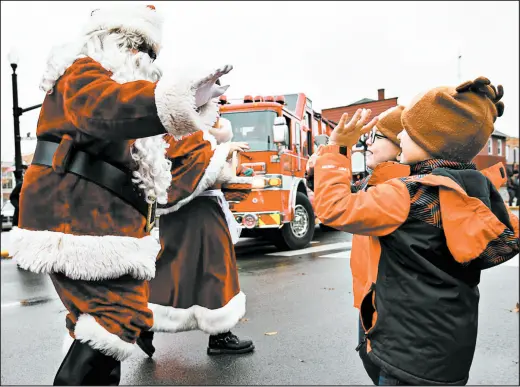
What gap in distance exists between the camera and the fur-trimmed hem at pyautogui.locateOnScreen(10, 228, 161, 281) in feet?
5.99

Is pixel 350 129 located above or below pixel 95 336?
above

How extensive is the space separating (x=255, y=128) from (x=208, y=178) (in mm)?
5010

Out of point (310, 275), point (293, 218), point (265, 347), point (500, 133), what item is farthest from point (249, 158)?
point (500, 133)

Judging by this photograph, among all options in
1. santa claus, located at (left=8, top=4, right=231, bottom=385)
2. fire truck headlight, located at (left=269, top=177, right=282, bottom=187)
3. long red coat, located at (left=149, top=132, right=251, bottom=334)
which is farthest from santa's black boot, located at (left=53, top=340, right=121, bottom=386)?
fire truck headlight, located at (left=269, top=177, right=282, bottom=187)

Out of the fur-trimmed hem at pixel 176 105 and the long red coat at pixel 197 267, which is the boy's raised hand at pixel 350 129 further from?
the long red coat at pixel 197 267

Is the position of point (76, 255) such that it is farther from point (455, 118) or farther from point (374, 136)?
point (455, 118)

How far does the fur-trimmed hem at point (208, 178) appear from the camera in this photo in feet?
9.72

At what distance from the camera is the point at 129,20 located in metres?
2.01

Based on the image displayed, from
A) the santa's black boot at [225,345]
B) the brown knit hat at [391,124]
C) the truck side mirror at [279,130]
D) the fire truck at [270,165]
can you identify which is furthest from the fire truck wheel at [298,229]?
the brown knit hat at [391,124]

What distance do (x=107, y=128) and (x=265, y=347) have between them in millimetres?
2239

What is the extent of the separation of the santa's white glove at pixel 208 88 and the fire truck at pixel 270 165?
18.2 ft

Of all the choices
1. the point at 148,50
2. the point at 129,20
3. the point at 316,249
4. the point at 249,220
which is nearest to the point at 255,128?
the point at 249,220

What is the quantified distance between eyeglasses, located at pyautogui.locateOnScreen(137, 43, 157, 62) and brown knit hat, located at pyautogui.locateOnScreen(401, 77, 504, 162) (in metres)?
1.12

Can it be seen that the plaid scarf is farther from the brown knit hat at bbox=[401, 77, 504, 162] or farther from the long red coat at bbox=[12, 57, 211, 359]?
the long red coat at bbox=[12, 57, 211, 359]
